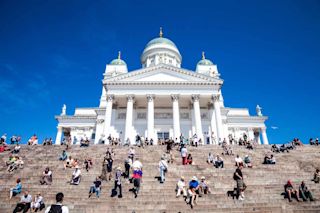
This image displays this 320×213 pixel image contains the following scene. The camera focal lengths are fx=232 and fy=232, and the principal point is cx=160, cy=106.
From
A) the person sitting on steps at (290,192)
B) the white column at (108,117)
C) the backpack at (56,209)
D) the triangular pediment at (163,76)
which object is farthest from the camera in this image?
the triangular pediment at (163,76)

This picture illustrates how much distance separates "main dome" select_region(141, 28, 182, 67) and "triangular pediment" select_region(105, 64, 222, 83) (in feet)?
48.0

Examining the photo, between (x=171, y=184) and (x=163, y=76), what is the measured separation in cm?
2225

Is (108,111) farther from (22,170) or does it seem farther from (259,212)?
(259,212)

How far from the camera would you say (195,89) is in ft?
104

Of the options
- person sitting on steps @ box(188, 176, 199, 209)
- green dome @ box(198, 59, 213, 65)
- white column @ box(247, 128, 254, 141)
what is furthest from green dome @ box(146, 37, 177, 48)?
person sitting on steps @ box(188, 176, 199, 209)

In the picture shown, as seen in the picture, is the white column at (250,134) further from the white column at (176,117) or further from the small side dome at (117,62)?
the small side dome at (117,62)

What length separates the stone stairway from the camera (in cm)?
985

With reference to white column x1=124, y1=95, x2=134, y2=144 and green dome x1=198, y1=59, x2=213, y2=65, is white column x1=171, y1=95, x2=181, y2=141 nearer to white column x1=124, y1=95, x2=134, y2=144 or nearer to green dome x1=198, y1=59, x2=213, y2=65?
white column x1=124, y1=95, x2=134, y2=144

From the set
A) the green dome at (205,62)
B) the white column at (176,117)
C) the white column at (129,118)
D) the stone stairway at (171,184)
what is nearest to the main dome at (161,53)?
the green dome at (205,62)

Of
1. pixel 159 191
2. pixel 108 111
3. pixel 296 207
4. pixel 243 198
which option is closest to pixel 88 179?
pixel 159 191

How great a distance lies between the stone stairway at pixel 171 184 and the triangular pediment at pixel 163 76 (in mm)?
14944

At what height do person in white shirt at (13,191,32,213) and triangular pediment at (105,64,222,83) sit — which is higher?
triangular pediment at (105,64,222,83)

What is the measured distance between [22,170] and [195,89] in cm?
2283

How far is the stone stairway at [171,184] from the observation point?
32.3 feet
